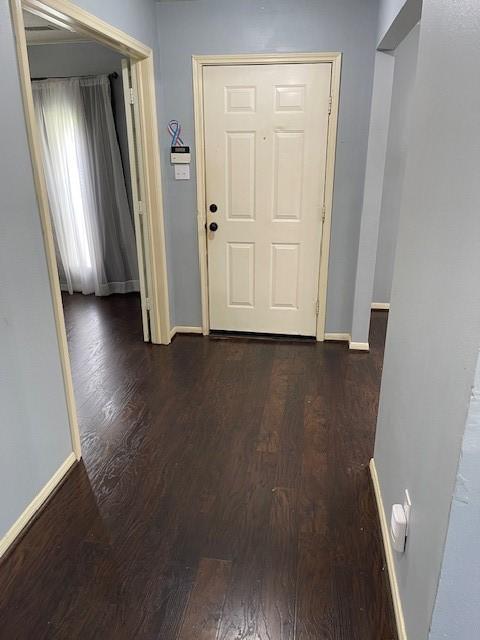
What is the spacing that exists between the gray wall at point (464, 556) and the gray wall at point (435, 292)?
23 mm

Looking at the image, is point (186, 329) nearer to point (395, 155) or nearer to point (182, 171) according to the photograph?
point (182, 171)

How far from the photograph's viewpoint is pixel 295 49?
3.04 meters

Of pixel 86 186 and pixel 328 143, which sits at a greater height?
pixel 328 143

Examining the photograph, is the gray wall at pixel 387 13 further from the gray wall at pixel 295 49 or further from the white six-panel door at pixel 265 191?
the white six-panel door at pixel 265 191

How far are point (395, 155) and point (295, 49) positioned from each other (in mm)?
1422

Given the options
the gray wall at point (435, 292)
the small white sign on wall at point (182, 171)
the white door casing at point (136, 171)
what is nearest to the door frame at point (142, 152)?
the white door casing at point (136, 171)

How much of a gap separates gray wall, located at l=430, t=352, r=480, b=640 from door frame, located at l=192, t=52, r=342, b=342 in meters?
2.63

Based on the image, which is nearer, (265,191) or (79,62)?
(265,191)

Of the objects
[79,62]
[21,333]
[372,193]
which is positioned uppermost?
[79,62]

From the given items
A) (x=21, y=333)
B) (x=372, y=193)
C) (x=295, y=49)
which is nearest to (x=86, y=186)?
(x=295, y=49)

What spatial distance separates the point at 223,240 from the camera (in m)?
3.54

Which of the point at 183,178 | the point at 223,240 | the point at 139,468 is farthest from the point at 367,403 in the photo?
the point at 183,178

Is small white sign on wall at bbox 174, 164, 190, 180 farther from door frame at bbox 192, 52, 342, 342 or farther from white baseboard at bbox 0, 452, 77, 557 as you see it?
white baseboard at bbox 0, 452, 77, 557

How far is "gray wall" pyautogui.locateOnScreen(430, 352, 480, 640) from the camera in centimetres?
92
